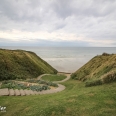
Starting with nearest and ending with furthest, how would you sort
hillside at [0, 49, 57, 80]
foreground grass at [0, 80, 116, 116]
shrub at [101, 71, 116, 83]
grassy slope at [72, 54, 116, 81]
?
foreground grass at [0, 80, 116, 116]
shrub at [101, 71, 116, 83]
grassy slope at [72, 54, 116, 81]
hillside at [0, 49, 57, 80]

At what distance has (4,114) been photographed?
646 cm

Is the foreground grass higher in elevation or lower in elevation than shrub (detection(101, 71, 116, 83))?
lower

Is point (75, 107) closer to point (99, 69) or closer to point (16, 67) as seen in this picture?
point (99, 69)

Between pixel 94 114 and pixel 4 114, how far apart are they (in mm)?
4105

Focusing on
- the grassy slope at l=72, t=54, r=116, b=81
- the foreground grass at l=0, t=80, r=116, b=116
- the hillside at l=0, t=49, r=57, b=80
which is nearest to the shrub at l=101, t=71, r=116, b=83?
the grassy slope at l=72, t=54, r=116, b=81

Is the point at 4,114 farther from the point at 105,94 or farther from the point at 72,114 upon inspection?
the point at 105,94

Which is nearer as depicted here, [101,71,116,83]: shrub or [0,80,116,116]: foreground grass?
[0,80,116,116]: foreground grass

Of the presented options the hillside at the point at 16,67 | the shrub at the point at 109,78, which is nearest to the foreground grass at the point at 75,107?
the shrub at the point at 109,78

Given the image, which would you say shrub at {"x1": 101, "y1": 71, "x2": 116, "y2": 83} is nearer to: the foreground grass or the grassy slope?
the grassy slope

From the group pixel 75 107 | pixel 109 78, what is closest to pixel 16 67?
pixel 109 78

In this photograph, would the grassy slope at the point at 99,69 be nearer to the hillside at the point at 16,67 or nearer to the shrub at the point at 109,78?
the shrub at the point at 109,78

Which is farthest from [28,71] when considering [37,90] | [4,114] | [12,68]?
[4,114]

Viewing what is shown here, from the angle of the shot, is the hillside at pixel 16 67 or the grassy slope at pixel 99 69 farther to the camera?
the hillside at pixel 16 67

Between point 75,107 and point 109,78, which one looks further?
point 109,78
